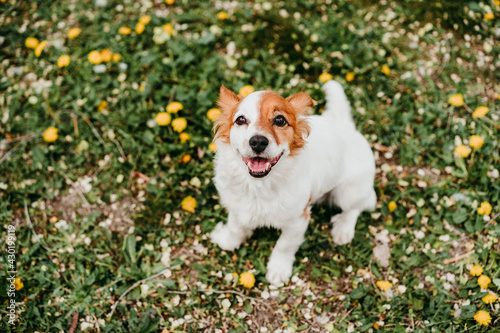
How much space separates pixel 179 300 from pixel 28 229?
156cm

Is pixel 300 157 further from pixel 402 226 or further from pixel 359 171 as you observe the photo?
pixel 402 226

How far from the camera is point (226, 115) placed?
99.3 inches

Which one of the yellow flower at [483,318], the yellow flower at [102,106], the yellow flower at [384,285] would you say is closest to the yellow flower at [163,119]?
the yellow flower at [102,106]

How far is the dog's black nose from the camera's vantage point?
2129mm

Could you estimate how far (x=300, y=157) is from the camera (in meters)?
2.46

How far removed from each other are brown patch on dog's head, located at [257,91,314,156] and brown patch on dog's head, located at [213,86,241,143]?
246 millimetres

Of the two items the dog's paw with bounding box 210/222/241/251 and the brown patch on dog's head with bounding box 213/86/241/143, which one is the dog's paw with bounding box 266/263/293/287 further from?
the brown patch on dog's head with bounding box 213/86/241/143

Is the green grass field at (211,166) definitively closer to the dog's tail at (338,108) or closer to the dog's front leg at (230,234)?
the dog's front leg at (230,234)

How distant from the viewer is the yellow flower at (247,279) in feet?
9.75

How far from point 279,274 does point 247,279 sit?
325mm

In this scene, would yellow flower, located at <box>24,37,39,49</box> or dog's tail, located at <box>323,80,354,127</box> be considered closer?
dog's tail, located at <box>323,80,354,127</box>

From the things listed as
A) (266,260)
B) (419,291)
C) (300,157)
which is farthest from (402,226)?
(300,157)

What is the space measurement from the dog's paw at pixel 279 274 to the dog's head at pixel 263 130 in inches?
46.6

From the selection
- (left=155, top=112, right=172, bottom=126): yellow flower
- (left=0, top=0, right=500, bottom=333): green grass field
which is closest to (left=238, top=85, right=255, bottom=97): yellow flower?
(left=0, top=0, right=500, bottom=333): green grass field
